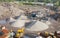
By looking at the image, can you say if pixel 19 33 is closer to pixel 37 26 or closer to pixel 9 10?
pixel 37 26

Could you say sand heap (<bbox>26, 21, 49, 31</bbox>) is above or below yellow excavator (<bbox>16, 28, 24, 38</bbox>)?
Answer: above

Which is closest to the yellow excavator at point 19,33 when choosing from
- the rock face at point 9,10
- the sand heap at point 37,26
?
the sand heap at point 37,26

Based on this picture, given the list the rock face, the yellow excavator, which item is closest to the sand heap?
the yellow excavator

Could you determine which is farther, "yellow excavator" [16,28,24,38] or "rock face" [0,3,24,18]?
"rock face" [0,3,24,18]

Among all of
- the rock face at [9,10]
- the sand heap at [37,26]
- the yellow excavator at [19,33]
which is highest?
the rock face at [9,10]

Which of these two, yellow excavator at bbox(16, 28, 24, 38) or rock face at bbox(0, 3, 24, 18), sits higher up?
rock face at bbox(0, 3, 24, 18)

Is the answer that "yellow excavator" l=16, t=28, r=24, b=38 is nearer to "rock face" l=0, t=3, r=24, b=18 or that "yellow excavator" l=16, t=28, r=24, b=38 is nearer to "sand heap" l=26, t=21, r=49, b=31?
"sand heap" l=26, t=21, r=49, b=31

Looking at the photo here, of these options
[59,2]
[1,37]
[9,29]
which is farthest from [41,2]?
[1,37]

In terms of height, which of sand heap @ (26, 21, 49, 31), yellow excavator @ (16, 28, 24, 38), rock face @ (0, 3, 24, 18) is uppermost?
rock face @ (0, 3, 24, 18)

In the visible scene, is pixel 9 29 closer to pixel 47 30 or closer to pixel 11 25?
pixel 11 25

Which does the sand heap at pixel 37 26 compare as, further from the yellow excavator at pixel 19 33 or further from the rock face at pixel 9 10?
the rock face at pixel 9 10

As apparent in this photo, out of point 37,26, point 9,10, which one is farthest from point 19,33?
point 9,10
